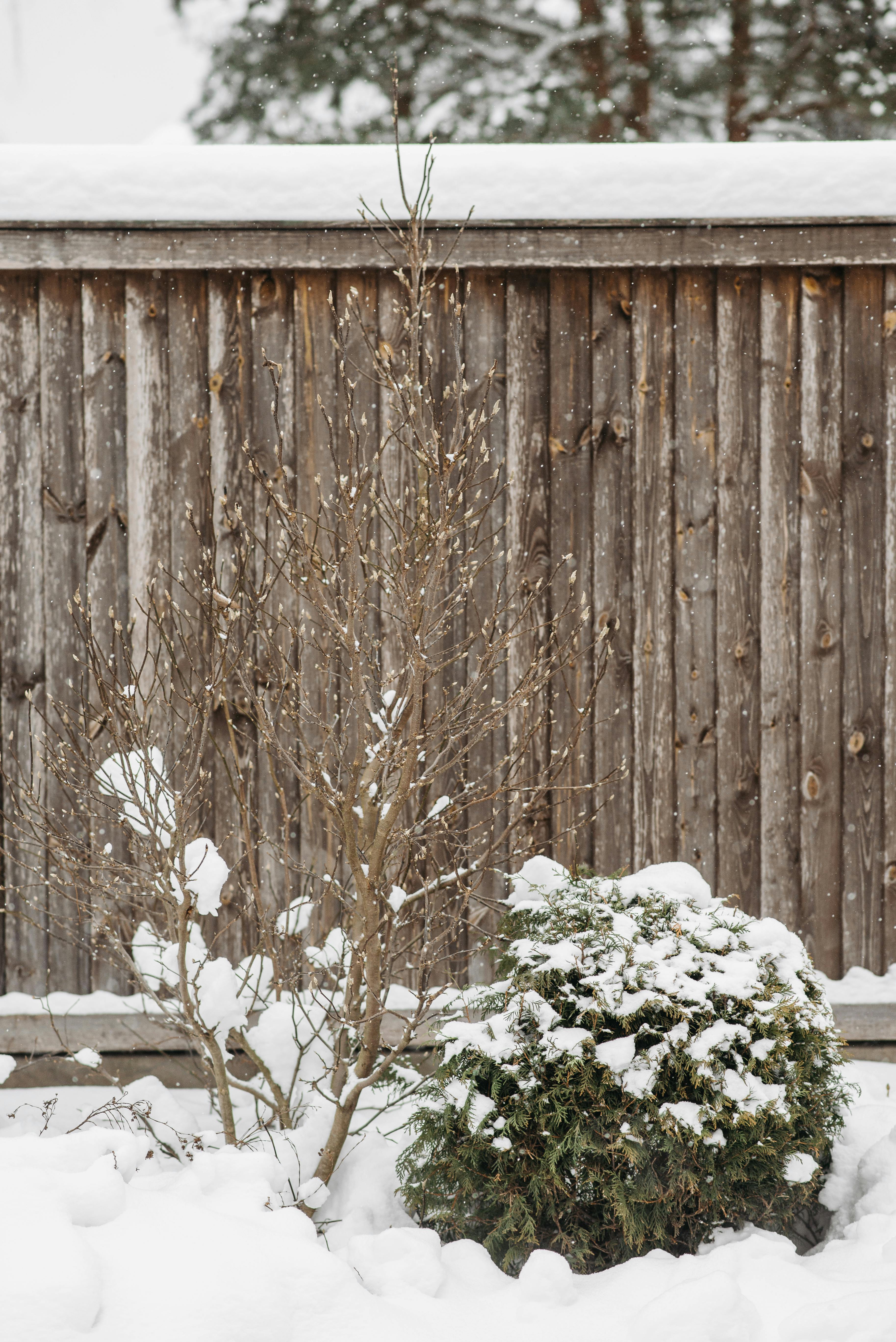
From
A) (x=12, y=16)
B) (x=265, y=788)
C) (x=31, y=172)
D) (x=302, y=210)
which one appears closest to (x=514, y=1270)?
(x=265, y=788)

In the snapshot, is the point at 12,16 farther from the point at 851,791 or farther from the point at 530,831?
the point at 851,791

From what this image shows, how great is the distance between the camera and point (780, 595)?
2729 millimetres

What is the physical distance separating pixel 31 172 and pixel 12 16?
175cm

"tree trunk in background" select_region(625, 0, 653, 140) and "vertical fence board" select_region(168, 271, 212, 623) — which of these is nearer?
"vertical fence board" select_region(168, 271, 212, 623)

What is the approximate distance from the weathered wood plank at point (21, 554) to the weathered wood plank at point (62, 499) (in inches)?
0.8

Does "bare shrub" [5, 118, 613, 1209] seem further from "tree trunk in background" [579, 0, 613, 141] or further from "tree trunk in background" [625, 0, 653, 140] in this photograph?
"tree trunk in background" [625, 0, 653, 140]

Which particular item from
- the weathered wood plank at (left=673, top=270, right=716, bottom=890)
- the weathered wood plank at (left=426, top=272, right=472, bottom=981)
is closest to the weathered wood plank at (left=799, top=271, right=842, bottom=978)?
the weathered wood plank at (left=673, top=270, right=716, bottom=890)

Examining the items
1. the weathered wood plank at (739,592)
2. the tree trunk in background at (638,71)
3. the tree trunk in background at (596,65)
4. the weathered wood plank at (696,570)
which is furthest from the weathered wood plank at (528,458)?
the tree trunk in background at (638,71)

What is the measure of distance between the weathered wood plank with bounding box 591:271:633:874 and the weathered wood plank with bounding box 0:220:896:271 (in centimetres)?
12

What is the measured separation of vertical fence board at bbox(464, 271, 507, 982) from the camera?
2.67 m

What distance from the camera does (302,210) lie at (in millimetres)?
2584

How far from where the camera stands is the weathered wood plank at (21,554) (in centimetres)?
265

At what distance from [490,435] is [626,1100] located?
1.73m

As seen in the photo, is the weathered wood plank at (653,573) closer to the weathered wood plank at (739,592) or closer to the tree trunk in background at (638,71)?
the weathered wood plank at (739,592)
